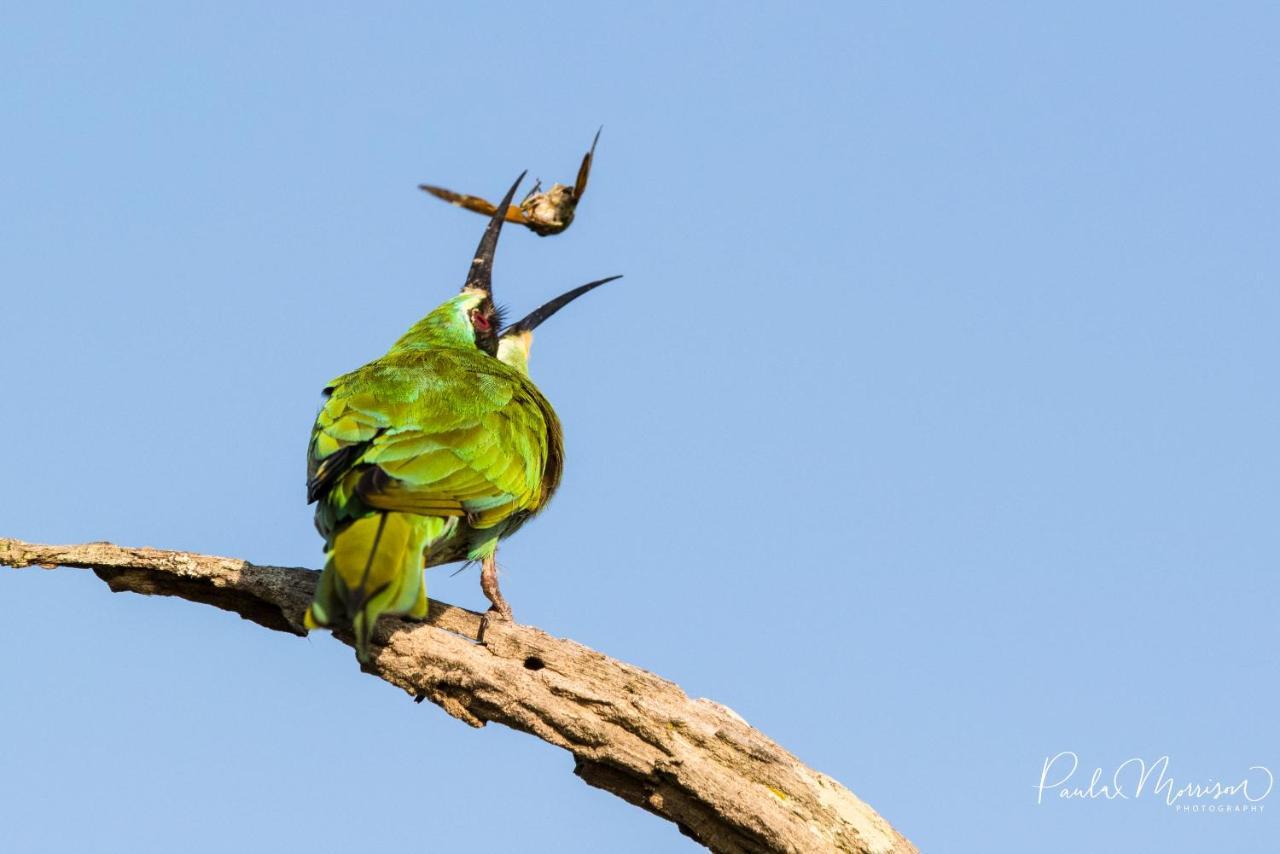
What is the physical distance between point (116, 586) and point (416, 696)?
1239 mm

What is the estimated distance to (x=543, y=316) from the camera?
27.9 feet

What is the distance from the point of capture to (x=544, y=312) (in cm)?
852

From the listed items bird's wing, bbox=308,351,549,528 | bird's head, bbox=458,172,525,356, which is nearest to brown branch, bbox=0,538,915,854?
bird's wing, bbox=308,351,549,528

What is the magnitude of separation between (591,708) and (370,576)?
2.98 feet

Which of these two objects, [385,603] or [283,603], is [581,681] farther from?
[283,603]

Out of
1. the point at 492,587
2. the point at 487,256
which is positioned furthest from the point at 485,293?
the point at 492,587

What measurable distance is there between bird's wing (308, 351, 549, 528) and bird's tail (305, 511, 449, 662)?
0.10 meters

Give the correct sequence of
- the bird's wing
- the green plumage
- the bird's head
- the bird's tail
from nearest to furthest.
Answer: the bird's tail, the green plumage, the bird's wing, the bird's head

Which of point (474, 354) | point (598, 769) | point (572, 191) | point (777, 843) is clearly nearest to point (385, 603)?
point (598, 769)

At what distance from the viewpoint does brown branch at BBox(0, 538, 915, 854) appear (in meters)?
4.93

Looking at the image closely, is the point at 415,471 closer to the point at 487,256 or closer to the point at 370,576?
the point at 370,576

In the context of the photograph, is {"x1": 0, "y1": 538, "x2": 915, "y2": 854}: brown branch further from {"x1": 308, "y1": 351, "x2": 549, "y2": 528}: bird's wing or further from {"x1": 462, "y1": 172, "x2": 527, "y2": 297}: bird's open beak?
{"x1": 462, "y1": 172, "x2": 527, "y2": 297}: bird's open beak

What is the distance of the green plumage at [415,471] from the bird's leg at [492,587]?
0.06m

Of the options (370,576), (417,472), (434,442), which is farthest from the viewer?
(434,442)
